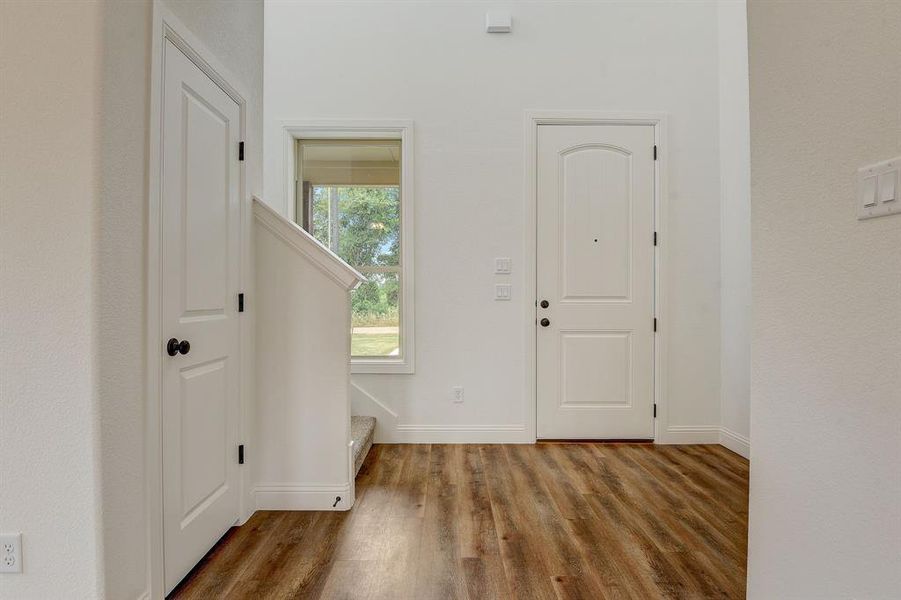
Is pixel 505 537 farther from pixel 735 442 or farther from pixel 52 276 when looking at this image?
pixel 735 442

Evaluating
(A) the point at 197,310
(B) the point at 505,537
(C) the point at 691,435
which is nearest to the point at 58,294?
(A) the point at 197,310

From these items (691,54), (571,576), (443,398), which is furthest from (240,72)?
(691,54)

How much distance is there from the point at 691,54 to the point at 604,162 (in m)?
1.03

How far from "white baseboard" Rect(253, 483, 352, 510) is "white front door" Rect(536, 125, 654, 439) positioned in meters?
1.65

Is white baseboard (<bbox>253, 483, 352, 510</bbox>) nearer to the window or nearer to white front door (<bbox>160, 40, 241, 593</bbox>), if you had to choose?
white front door (<bbox>160, 40, 241, 593</bbox>)

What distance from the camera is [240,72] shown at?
2.18m

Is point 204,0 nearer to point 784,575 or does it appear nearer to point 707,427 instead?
point 784,575

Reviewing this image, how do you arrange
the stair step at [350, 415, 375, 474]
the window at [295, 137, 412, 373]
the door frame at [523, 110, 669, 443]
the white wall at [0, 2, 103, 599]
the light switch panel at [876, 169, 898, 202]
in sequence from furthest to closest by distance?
the window at [295, 137, 412, 373], the door frame at [523, 110, 669, 443], the stair step at [350, 415, 375, 474], the white wall at [0, 2, 103, 599], the light switch panel at [876, 169, 898, 202]

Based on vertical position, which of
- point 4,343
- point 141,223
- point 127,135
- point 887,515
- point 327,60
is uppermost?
point 327,60

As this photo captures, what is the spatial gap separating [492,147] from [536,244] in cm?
79

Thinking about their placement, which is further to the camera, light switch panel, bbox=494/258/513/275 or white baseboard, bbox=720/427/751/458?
light switch panel, bbox=494/258/513/275

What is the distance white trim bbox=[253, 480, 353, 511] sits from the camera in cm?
227

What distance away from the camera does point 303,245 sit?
2246 mm

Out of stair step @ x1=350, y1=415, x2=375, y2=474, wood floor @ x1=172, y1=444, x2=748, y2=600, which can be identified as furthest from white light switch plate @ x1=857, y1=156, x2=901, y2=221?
stair step @ x1=350, y1=415, x2=375, y2=474
